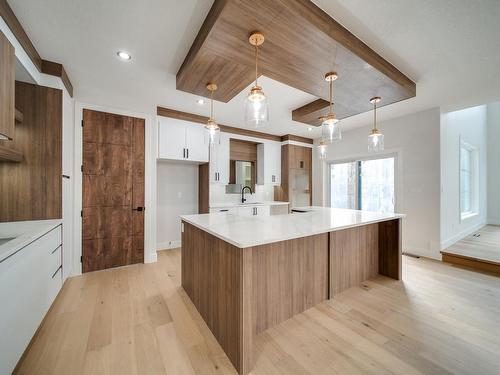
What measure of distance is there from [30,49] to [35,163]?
1138 millimetres

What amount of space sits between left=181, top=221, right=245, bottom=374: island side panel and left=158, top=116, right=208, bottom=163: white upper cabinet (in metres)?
1.90

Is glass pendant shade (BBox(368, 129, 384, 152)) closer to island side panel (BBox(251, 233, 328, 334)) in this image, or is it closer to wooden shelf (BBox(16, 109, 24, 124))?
island side panel (BBox(251, 233, 328, 334))

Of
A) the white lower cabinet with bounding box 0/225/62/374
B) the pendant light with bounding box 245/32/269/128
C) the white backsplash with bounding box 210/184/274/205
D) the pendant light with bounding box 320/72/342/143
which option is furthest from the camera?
the white backsplash with bounding box 210/184/274/205

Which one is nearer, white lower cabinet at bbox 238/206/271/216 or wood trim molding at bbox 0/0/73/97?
wood trim molding at bbox 0/0/73/97

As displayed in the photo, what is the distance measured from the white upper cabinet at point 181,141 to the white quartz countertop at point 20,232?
1.80m

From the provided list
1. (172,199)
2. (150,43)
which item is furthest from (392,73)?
(172,199)

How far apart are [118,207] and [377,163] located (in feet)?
17.5

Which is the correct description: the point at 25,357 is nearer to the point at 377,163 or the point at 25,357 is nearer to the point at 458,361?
the point at 458,361

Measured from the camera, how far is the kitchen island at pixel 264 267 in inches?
53.4

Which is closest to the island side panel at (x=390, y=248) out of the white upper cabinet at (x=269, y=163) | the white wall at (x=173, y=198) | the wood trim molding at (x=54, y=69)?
the white upper cabinet at (x=269, y=163)

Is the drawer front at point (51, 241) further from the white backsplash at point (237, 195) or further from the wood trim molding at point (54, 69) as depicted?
the white backsplash at point (237, 195)

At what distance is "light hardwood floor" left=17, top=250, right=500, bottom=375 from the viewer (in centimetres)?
140

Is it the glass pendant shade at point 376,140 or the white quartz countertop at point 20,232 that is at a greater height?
the glass pendant shade at point 376,140

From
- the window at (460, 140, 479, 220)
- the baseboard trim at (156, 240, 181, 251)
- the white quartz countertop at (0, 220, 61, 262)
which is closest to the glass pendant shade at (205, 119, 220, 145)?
the white quartz countertop at (0, 220, 61, 262)
